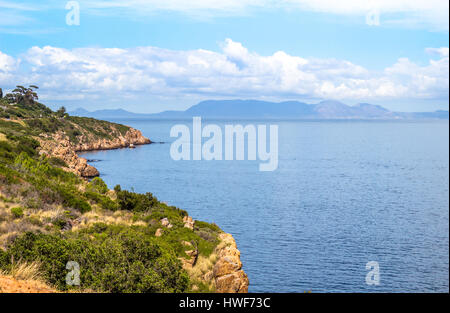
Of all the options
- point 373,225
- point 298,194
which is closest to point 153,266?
point 373,225

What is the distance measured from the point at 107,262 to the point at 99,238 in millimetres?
6352

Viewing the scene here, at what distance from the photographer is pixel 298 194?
7150 centimetres

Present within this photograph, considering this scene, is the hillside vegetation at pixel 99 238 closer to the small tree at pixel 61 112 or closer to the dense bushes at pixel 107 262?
the dense bushes at pixel 107 262

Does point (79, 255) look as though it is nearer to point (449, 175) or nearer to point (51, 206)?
point (51, 206)

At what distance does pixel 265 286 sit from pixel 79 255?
808 inches

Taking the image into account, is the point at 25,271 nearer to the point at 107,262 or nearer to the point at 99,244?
the point at 107,262

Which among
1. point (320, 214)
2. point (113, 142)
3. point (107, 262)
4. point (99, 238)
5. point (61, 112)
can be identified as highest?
point (61, 112)

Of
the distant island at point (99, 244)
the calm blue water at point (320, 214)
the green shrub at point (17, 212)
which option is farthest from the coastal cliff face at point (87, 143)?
the green shrub at point (17, 212)

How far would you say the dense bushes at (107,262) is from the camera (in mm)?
14008

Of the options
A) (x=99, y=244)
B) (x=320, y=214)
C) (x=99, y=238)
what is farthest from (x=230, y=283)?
(x=320, y=214)

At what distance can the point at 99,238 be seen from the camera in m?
21.3

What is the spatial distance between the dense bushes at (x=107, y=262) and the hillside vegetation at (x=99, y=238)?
0.10ft

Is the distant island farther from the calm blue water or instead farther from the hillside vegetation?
the calm blue water
